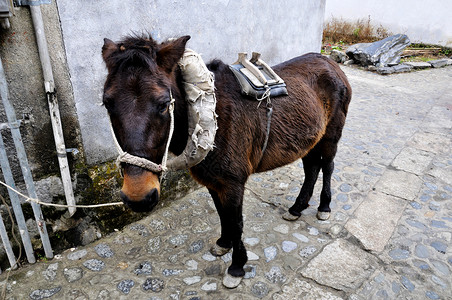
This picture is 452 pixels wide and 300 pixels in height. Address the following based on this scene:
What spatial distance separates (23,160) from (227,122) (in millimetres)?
1828

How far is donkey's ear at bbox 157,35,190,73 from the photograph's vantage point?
1.92m

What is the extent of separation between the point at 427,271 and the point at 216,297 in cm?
202

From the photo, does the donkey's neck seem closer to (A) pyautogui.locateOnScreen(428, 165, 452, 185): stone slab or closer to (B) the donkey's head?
(B) the donkey's head

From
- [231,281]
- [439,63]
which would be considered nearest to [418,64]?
[439,63]

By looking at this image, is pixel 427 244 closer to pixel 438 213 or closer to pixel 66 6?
pixel 438 213

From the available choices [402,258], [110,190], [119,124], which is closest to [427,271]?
[402,258]

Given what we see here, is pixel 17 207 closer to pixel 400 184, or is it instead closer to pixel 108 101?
pixel 108 101

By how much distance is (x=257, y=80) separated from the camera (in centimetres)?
272

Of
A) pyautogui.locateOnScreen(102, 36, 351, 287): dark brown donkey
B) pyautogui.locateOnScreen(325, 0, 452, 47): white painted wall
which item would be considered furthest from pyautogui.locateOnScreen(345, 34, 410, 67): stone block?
pyautogui.locateOnScreen(102, 36, 351, 287): dark brown donkey

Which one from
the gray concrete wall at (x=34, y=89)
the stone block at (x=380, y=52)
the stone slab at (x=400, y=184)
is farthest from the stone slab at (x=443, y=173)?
the stone block at (x=380, y=52)

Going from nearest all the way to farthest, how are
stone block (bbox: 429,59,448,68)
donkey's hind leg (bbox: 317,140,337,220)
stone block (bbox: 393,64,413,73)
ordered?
donkey's hind leg (bbox: 317,140,337,220) → stone block (bbox: 393,64,413,73) → stone block (bbox: 429,59,448,68)

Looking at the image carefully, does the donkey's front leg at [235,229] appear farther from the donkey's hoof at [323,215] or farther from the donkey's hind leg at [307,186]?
the donkey's hoof at [323,215]

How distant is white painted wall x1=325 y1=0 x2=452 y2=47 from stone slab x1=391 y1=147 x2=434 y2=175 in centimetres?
1337

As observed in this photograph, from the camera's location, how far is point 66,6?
2.74 m
